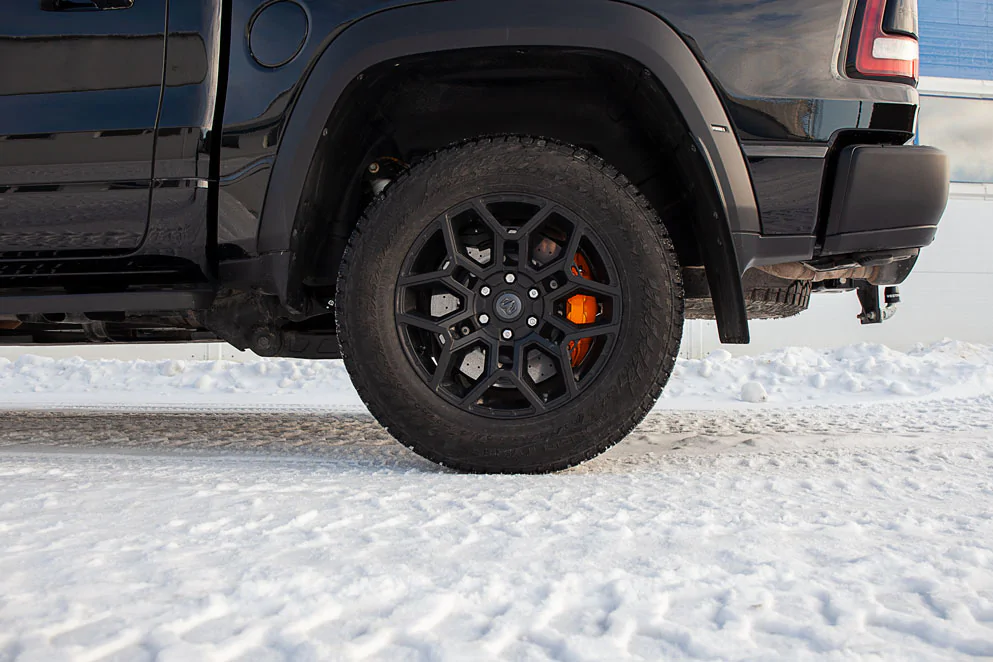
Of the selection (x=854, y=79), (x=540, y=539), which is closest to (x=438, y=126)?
(x=854, y=79)

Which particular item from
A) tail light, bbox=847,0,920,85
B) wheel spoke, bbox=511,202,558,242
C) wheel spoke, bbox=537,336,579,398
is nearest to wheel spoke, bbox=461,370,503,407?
wheel spoke, bbox=537,336,579,398

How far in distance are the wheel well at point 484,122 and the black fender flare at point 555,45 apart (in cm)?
4

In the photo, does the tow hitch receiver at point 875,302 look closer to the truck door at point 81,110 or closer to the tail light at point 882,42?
the tail light at point 882,42

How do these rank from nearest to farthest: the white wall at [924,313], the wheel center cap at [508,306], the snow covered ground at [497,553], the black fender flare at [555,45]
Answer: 1. the snow covered ground at [497,553]
2. the black fender flare at [555,45]
3. the wheel center cap at [508,306]
4. the white wall at [924,313]

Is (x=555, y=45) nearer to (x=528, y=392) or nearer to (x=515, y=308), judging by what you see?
(x=515, y=308)

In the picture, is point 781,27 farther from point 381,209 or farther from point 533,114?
point 381,209

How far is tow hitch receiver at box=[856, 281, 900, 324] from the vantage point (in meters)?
2.73

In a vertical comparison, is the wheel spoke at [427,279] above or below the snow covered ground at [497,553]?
above

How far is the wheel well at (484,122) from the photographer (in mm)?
2189

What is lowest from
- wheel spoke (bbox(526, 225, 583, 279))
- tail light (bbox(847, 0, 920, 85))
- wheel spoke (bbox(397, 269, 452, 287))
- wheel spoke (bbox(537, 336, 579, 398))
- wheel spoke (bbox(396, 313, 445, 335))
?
wheel spoke (bbox(537, 336, 579, 398))

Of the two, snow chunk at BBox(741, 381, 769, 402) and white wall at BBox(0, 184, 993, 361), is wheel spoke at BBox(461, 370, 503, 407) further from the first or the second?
white wall at BBox(0, 184, 993, 361)

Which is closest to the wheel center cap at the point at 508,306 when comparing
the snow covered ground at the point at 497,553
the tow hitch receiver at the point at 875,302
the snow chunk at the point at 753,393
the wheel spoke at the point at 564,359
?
the wheel spoke at the point at 564,359

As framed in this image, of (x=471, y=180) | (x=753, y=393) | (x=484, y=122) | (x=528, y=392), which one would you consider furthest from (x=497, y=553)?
(x=753, y=393)

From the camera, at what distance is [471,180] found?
86.4 inches
